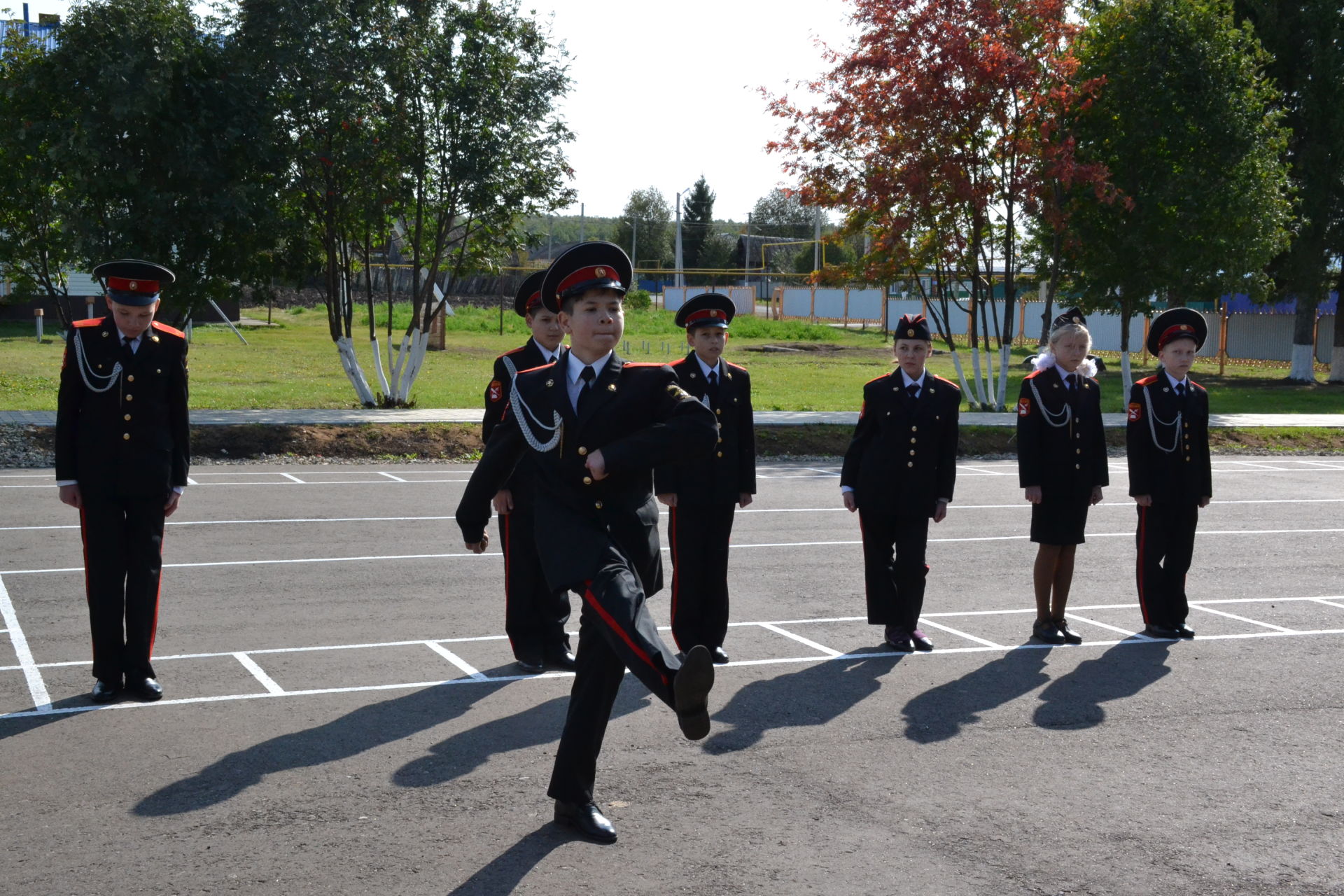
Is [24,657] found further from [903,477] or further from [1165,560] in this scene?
[1165,560]

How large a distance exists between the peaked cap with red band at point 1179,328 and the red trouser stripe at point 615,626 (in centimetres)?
519

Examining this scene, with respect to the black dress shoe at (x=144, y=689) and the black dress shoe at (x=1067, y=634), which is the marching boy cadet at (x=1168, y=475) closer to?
the black dress shoe at (x=1067, y=634)

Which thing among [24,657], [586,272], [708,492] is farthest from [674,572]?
[24,657]

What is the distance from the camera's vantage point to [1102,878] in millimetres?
4648

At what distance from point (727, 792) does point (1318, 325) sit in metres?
45.6

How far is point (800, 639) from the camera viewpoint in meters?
8.49

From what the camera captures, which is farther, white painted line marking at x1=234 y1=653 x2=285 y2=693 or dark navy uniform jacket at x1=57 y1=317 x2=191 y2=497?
white painted line marking at x1=234 y1=653 x2=285 y2=693

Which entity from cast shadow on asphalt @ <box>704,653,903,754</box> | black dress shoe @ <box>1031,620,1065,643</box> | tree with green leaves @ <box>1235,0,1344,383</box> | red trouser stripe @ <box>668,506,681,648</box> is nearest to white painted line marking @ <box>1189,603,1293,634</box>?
black dress shoe @ <box>1031,620,1065,643</box>

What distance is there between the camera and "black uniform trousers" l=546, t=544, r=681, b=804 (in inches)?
183

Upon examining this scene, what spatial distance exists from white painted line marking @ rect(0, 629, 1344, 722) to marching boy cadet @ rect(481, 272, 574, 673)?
16cm

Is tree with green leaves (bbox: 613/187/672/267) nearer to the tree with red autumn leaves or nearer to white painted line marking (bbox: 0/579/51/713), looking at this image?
the tree with red autumn leaves

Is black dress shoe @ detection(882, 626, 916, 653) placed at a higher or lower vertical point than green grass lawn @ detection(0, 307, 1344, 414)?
lower

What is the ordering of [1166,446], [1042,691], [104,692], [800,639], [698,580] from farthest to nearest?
[1166,446] → [800,639] → [698,580] → [1042,691] → [104,692]

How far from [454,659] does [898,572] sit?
265cm
